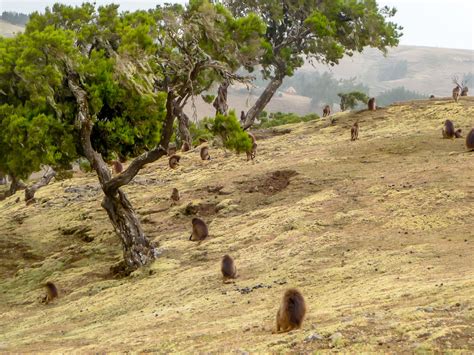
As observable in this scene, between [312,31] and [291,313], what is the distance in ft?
88.5

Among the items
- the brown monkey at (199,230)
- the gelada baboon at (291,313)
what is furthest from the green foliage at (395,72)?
the gelada baboon at (291,313)

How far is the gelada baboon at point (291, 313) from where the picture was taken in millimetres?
6562

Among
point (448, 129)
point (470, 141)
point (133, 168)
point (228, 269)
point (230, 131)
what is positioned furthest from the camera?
point (448, 129)

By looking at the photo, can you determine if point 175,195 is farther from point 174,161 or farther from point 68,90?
point 174,161

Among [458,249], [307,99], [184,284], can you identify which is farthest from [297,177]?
[307,99]

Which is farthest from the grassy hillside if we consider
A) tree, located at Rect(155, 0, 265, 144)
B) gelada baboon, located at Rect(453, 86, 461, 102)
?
tree, located at Rect(155, 0, 265, 144)

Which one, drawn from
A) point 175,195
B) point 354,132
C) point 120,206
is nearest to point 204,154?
point 175,195

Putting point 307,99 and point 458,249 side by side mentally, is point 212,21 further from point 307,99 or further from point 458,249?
point 307,99

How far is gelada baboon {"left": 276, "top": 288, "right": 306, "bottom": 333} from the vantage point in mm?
6562

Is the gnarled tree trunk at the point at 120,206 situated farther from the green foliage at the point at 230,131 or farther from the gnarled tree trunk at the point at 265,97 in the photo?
the gnarled tree trunk at the point at 265,97

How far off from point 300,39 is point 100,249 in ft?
70.3

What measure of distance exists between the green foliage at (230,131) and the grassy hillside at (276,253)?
2.15 m

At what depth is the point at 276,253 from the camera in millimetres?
11727

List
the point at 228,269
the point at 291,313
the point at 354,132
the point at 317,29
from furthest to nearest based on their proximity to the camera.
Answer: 1. the point at 317,29
2. the point at 354,132
3. the point at 228,269
4. the point at 291,313
